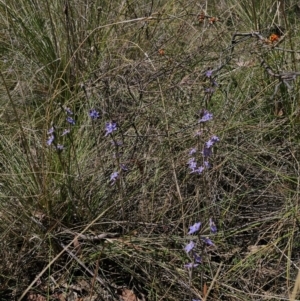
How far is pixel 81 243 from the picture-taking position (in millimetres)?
1733

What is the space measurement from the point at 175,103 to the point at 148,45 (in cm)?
66

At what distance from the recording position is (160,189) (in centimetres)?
190

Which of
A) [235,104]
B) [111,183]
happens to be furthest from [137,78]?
[111,183]

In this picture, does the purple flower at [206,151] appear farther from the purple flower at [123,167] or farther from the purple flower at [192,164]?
the purple flower at [123,167]

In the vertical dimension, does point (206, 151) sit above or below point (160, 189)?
above

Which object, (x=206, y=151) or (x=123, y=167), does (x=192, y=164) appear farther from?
(x=123, y=167)

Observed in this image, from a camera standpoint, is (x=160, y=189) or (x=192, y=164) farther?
(x=160, y=189)

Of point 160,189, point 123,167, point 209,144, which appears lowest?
point 160,189

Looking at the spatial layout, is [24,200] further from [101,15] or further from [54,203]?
[101,15]

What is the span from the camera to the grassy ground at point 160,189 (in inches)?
66.6

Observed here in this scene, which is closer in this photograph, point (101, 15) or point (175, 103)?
point (175, 103)

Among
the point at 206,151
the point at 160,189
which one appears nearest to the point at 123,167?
the point at 160,189

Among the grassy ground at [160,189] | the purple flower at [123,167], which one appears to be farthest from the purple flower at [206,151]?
the purple flower at [123,167]

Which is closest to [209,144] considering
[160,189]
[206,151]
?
[206,151]
